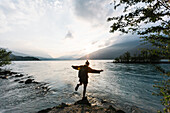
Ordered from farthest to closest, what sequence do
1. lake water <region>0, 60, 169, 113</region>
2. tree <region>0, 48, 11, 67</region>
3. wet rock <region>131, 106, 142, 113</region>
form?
1. tree <region>0, 48, 11, 67</region>
2. lake water <region>0, 60, 169, 113</region>
3. wet rock <region>131, 106, 142, 113</region>

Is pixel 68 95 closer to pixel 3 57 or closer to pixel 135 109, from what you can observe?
pixel 135 109

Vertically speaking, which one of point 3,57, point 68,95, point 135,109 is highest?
point 3,57

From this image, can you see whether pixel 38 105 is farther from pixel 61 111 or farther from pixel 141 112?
pixel 141 112

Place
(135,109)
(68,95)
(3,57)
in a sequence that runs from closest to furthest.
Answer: (135,109), (68,95), (3,57)

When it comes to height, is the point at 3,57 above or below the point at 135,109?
above

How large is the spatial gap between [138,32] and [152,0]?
1704 millimetres

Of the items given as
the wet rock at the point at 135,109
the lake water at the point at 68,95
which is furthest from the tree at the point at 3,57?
the wet rock at the point at 135,109

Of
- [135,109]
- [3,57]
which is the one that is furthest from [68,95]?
[3,57]

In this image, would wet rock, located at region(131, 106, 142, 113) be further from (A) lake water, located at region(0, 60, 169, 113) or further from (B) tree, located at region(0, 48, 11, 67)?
(B) tree, located at region(0, 48, 11, 67)

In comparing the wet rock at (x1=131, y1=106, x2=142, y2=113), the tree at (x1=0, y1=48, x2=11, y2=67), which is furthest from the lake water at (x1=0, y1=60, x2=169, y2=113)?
the tree at (x1=0, y1=48, x2=11, y2=67)

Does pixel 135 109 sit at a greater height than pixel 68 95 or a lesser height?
lesser

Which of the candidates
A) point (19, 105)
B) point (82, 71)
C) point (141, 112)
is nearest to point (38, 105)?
point (19, 105)

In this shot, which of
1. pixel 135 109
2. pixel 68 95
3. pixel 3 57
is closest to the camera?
pixel 135 109

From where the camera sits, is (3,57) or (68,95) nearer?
(68,95)
